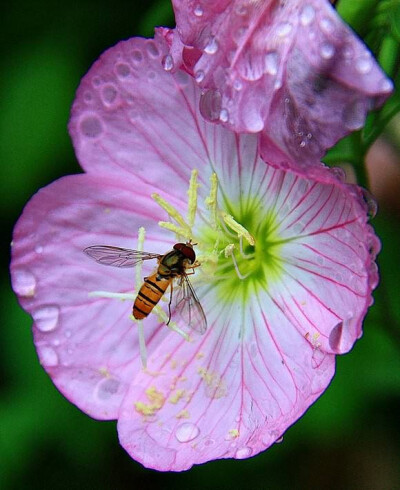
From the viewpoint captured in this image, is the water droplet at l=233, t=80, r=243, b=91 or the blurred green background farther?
the blurred green background

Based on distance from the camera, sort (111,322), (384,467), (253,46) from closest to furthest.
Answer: (253,46) → (111,322) → (384,467)

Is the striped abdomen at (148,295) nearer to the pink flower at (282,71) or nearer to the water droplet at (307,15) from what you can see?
the pink flower at (282,71)

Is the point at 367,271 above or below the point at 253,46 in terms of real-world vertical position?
below

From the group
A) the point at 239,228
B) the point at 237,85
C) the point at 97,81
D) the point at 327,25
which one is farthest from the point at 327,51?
the point at 97,81

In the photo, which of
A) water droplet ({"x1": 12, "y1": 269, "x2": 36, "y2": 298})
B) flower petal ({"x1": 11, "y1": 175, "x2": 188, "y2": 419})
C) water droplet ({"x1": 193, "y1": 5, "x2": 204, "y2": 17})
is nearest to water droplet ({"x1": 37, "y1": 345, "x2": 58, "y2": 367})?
flower petal ({"x1": 11, "y1": 175, "x2": 188, "y2": 419})

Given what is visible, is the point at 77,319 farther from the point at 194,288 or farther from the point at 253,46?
the point at 253,46

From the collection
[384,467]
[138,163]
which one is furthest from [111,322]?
[384,467]

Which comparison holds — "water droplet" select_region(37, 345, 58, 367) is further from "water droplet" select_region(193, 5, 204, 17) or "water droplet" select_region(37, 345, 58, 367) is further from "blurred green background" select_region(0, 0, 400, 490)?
"water droplet" select_region(193, 5, 204, 17)
